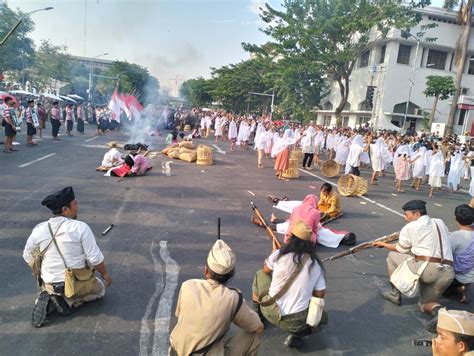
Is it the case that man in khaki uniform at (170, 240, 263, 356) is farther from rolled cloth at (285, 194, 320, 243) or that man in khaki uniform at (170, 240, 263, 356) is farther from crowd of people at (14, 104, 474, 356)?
rolled cloth at (285, 194, 320, 243)

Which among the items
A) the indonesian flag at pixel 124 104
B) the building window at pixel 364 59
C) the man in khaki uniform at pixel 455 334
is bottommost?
the man in khaki uniform at pixel 455 334

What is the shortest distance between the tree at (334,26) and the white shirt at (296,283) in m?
25.3

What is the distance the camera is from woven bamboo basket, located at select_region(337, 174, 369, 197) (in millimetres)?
10859

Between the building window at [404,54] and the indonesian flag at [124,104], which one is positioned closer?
the indonesian flag at [124,104]

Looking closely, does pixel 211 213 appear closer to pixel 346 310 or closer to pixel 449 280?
pixel 346 310

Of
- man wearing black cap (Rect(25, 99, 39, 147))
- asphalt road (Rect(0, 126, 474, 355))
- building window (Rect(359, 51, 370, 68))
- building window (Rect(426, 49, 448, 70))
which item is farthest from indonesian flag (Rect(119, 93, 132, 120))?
building window (Rect(426, 49, 448, 70))

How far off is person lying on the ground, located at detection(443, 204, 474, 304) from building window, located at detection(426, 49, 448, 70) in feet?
118

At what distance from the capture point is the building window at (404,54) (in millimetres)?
34656

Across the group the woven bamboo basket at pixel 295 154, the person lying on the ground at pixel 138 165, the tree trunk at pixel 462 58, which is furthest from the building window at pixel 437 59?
the person lying on the ground at pixel 138 165

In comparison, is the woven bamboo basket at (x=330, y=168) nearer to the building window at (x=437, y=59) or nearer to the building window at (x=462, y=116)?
the building window at (x=437, y=59)

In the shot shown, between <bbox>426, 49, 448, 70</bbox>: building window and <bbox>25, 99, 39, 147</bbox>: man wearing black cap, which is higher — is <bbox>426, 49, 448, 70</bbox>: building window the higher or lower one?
the higher one

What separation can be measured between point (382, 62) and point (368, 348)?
1415 inches

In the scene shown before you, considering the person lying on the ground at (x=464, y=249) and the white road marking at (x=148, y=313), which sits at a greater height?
the person lying on the ground at (x=464, y=249)

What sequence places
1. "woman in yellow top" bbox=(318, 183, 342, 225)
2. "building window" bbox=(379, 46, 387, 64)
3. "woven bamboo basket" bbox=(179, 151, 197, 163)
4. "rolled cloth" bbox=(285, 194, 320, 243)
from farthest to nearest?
"building window" bbox=(379, 46, 387, 64), "woven bamboo basket" bbox=(179, 151, 197, 163), "woman in yellow top" bbox=(318, 183, 342, 225), "rolled cloth" bbox=(285, 194, 320, 243)
